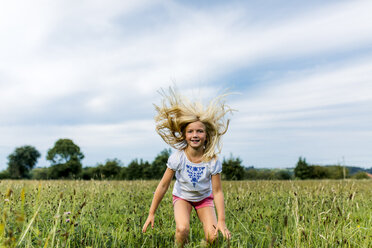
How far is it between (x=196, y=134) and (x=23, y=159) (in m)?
82.1

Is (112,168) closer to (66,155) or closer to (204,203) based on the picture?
(66,155)

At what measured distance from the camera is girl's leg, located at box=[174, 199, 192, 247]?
3441 mm

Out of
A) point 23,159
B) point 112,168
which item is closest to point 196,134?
point 112,168

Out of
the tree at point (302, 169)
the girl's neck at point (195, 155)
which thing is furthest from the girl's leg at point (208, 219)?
the tree at point (302, 169)

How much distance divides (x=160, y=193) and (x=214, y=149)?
3.01 feet

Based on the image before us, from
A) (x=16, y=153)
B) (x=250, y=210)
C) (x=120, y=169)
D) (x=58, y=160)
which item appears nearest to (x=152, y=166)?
(x=120, y=169)

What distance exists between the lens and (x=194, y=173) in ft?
12.8

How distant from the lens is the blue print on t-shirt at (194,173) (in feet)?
12.8

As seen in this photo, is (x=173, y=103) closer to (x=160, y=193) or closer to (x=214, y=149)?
(x=214, y=149)

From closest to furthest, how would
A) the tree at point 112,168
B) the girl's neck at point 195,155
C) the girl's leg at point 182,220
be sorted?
1. the girl's leg at point 182,220
2. the girl's neck at point 195,155
3. the tree at point 112,168

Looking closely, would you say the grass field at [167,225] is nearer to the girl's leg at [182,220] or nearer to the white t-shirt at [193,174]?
the girl's leg at [182,220]

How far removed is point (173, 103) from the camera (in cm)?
428

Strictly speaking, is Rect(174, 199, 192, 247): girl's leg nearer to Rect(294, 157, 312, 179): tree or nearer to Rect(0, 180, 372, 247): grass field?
Rect(0, 180, 372, 247): grass field

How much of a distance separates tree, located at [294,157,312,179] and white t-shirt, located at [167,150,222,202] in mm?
60655
